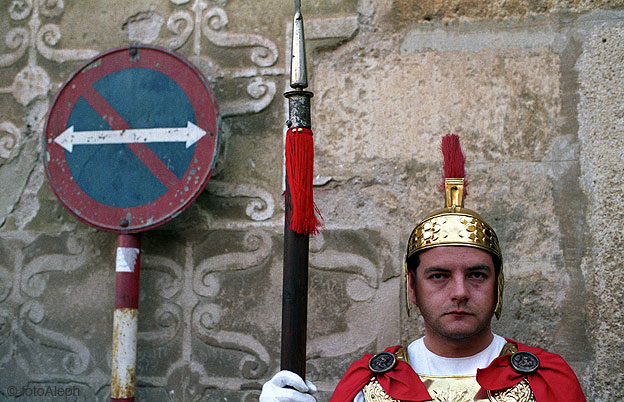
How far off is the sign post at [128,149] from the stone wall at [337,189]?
0.15 m

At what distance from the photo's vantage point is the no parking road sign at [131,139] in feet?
9.33

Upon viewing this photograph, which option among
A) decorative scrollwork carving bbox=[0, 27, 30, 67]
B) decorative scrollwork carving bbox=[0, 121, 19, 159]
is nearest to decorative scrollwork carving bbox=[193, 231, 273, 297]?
decorative scrollwork carving bbox=[0, 121, 19, 159]

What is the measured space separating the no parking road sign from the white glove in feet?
3.18

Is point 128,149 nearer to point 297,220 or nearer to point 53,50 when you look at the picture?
point 53,50

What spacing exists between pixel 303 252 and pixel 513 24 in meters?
1.33

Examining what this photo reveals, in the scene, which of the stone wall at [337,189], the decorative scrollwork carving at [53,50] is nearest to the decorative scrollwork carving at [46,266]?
the stone wall at [337,189]

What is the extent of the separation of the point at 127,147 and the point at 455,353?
1.55 m

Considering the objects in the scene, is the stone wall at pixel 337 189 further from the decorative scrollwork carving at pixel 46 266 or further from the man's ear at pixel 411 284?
the man's ear at pixel 411 284

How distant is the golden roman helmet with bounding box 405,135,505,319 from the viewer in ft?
6.88

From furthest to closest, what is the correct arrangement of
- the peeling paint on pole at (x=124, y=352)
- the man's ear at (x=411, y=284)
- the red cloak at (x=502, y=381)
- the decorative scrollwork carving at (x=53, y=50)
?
the decorative scrollwork carving at (x=53, y=50)
the peeling paint on pole at (x=124, y=352)
the man's ear at (x=411, y=284)
the red cloak at (x=502, y=381)

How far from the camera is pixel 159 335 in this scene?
2.94 metres

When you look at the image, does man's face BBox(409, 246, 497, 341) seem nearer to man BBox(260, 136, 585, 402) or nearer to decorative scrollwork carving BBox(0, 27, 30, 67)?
man BBox(260, 136, 585, 402)

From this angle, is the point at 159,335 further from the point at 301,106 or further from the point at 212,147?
the point at 301,106

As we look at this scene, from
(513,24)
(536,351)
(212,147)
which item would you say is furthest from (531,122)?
(212,147)
